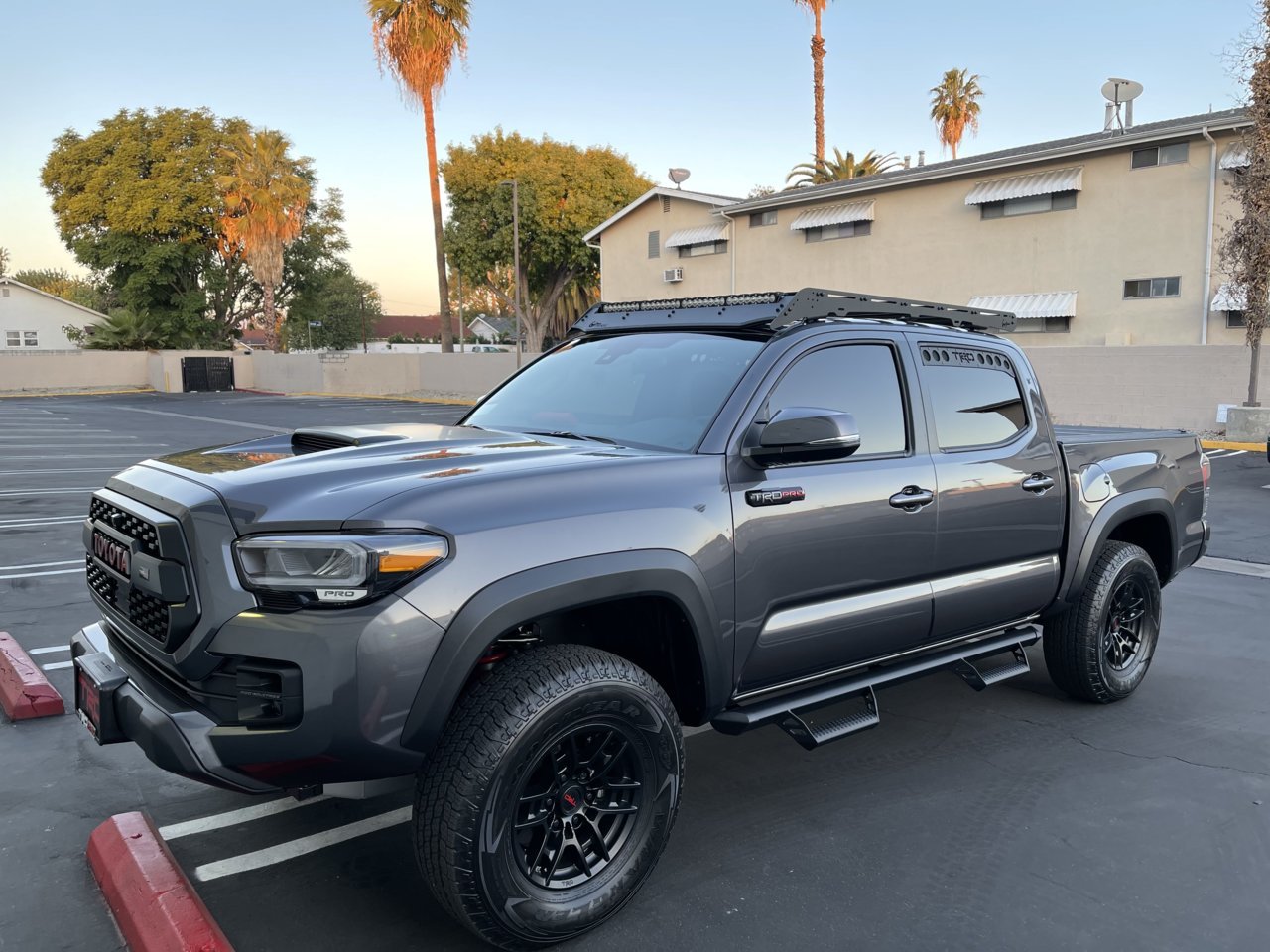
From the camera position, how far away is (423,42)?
113 ft

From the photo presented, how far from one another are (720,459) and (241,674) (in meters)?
1.58

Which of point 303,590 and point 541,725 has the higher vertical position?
point 303,590

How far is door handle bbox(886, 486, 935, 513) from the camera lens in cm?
370

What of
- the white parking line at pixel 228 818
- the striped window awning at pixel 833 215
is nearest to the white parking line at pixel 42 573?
the white parking line at pixel 228 818

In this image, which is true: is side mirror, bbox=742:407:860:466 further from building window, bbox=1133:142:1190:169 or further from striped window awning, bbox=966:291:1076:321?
building window, bbox=1133:142:1190:169

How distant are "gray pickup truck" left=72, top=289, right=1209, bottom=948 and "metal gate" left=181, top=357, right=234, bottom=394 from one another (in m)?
47.8

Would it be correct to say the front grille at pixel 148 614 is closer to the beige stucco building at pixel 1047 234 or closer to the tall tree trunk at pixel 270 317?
the beige stucco building at pixel 1047 234

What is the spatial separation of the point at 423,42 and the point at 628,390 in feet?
114

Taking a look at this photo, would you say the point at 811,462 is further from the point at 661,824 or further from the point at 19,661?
the point at 19,661

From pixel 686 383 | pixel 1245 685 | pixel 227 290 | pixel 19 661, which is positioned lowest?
pixel 1245 685

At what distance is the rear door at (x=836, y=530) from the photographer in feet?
10.7

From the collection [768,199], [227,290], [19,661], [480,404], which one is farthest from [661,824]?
[227,290]

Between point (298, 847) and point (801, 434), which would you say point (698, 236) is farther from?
point (298, 847)

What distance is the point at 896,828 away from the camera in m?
3.63
